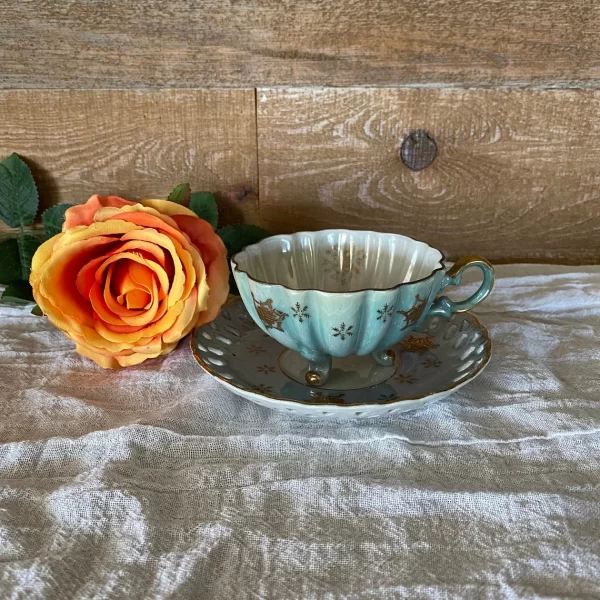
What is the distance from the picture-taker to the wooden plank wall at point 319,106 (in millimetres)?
704

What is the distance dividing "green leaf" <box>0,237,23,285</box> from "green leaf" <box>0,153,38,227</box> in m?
0.04

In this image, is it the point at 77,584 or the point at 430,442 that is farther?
the point at 430,442

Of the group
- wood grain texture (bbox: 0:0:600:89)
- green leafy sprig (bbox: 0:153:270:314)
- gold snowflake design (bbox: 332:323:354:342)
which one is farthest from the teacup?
wood grain texture (bbox: 0:0:600:89)

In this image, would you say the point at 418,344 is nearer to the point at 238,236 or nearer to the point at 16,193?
the point at 238,236

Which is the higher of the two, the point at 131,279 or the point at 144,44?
the point at 144,44

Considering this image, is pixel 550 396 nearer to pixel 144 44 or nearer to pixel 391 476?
pixel 391 476

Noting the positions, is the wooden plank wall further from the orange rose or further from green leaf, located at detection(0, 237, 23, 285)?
the orange rose

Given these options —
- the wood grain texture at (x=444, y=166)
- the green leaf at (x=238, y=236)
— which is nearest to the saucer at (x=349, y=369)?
the green leaf at (x=238, y=236)

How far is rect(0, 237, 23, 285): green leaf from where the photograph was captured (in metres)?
0.68

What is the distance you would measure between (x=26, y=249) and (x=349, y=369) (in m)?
0.38

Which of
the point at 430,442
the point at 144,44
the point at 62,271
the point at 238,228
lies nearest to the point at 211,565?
the point at 430,442

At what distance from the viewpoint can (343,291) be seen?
0.49 meters

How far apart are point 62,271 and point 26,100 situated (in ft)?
0.97

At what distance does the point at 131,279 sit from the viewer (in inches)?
21.6
